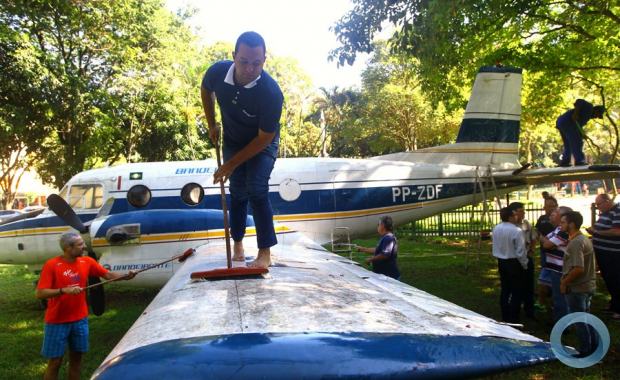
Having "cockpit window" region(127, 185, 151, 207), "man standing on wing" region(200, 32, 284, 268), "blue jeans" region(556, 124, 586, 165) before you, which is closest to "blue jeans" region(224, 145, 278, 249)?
"man standing on wing" region(200, 32, 284, 268)

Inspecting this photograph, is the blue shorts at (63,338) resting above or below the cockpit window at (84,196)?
below

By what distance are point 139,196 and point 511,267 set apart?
6539mm

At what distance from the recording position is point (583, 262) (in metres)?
5.17

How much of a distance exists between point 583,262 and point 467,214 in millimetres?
16598

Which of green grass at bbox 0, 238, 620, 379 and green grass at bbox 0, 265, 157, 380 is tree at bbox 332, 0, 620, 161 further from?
green grass at bbox 0, 265, 157, 380

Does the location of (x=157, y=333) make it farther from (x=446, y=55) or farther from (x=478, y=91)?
(x=446, y=55)

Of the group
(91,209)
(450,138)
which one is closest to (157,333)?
(91,209)

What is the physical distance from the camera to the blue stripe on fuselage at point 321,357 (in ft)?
5.00

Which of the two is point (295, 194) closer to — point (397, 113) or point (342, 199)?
point (342, 199)

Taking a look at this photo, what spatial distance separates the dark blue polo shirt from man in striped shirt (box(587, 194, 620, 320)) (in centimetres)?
555

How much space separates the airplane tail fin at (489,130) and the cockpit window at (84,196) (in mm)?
6143

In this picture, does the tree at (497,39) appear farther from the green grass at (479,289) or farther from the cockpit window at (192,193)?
the green grass at (479,289)

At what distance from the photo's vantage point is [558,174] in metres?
9.14

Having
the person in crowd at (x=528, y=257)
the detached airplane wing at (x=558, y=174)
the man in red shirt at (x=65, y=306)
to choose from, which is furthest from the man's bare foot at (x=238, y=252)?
the detached airplane wing at (x=558, y=174)
